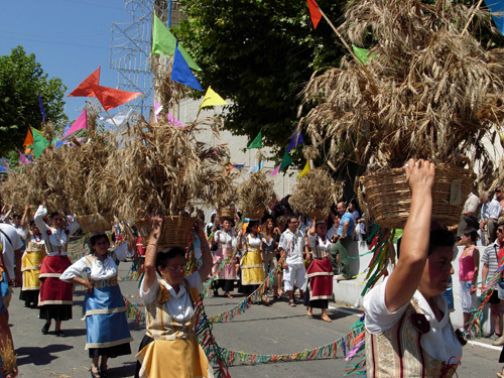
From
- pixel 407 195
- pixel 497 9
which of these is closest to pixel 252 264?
pixel 497 9

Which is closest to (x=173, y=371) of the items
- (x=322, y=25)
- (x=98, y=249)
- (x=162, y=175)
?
(x=162, y=175)

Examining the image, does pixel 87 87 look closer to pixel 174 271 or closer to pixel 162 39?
pixel 162 39

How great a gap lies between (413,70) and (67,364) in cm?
677

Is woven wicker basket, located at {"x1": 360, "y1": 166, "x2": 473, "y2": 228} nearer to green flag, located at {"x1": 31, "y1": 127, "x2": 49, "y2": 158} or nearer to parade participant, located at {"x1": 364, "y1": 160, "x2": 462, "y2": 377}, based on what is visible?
parade participant, located at {"x1": 364, "y1": 160, "x2": 462, "y2": 377}

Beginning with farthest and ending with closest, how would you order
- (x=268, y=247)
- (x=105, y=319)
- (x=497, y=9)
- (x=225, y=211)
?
(x=268, y=247), (x=225, y=211), (x=105, y=319), (x=497, y=9)

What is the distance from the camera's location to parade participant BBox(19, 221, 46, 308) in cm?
1332

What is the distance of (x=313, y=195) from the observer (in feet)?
49.9

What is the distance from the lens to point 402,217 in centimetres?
303

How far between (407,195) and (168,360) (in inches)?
104

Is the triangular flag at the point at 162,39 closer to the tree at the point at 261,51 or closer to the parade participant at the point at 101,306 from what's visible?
the parade participant at the point at 101,306

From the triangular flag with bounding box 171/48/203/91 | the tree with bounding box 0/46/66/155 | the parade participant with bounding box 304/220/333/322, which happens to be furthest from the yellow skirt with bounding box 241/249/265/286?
the tree with bounding box 0/46/66/155

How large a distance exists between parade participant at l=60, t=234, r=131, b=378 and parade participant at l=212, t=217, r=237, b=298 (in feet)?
24.4

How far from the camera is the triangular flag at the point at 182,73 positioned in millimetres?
6309

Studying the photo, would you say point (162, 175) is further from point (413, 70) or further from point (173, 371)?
point (413, 70)
